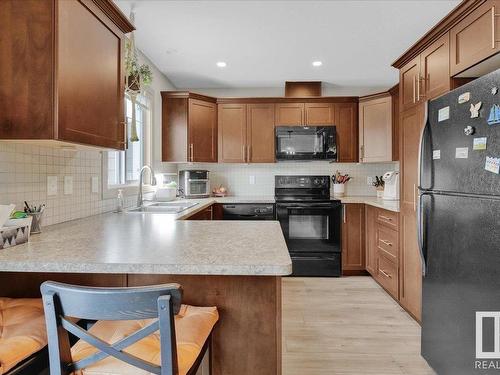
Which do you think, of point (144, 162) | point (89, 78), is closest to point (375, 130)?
point (144, 162)

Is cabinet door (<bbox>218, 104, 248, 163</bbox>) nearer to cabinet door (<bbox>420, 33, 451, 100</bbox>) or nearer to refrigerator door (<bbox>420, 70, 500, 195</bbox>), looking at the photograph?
cabinet door (<bbox>420, 33, 451, 100</bbox>)

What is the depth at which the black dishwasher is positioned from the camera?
373cm

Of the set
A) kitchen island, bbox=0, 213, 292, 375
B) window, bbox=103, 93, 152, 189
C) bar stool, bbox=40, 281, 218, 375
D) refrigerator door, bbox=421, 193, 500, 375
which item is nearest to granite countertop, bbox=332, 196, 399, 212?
refrigerator door, bbox=421, 193, 500, 375

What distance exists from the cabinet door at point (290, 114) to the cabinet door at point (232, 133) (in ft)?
1.49

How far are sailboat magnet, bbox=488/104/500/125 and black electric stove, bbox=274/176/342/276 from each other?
7.89 ft

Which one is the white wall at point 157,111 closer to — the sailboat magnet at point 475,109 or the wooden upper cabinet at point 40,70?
the wooden upper cabinet at point 40,70

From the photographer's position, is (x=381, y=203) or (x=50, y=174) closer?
(x=50, y=174)

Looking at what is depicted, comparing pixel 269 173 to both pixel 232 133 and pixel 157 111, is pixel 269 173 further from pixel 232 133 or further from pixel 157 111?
pixel 157 111

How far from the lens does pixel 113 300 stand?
0.72m

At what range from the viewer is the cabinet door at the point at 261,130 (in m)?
4.06

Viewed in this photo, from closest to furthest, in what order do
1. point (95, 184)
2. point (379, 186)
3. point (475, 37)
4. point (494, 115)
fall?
1. point (494, 115)
2. point (475, 37)
3. point (95, 184)
4. point (379, 186)

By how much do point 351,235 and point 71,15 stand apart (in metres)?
3.42

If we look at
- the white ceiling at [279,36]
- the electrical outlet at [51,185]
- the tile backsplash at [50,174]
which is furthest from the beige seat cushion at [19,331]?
the white ceiling at [279,36]

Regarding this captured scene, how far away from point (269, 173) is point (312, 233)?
1.11 metres
